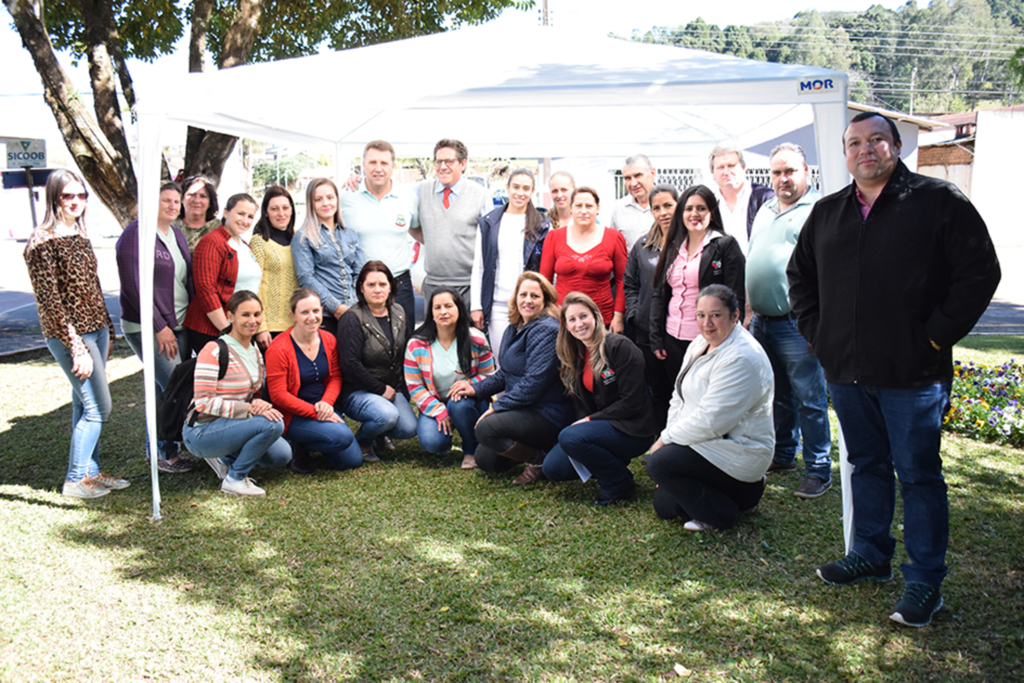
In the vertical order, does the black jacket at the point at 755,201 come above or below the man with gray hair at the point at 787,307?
above

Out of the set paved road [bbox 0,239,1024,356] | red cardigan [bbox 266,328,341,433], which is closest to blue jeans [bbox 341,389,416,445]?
red cardigan [bbox 266,328,341,433]

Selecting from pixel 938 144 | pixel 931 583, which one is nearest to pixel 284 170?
pixel 938 144

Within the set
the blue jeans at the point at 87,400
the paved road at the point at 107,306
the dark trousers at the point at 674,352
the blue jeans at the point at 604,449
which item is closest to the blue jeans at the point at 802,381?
the dark trousers at the point at 674,352

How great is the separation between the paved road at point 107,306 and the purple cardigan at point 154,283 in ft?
8.55

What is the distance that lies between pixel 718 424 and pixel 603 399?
0.85m

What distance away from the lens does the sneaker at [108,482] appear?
4.80 metres

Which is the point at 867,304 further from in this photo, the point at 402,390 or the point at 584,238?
the point at 402,390

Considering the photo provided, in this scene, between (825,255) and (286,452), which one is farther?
(286,452)

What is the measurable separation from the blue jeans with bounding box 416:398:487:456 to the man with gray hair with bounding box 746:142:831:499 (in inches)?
74.7

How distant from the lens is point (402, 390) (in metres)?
5.69

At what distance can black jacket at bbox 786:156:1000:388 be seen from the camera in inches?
114

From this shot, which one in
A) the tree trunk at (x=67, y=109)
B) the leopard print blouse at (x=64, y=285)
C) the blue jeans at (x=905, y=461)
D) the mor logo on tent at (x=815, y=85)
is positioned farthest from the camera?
the tree trunk at (x=67, y=109)

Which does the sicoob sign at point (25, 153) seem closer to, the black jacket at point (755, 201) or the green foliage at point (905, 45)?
the black jacket at point (755, 201)

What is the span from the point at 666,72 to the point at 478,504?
2.68 m
